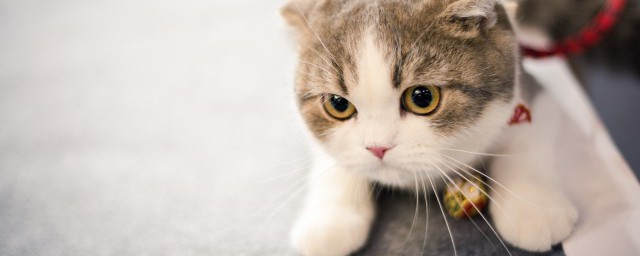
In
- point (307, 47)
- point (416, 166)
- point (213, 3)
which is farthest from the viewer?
point (213, 3)

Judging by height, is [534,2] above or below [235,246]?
below

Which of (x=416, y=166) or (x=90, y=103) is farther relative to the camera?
(x=90, y=103)

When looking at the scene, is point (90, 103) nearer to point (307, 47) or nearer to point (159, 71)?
point (159, 71)

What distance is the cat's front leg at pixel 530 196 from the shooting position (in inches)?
29.4

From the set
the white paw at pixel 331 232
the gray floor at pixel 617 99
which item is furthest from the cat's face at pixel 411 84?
the gray floor at pixel 617 99

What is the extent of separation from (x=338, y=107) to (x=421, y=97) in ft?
0.45

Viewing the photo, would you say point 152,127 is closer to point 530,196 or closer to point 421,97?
point 421,97

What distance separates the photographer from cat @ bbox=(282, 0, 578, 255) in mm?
689

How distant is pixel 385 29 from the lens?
2.34 feet

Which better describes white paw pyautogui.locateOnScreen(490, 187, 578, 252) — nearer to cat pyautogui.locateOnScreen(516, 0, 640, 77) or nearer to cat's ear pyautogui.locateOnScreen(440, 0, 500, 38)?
cat's ear pyautogui.locateOnScreen(440, 0, 500, 38)

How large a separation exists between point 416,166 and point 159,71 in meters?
1.04

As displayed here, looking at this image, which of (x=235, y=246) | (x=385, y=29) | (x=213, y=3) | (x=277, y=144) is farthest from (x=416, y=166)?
(x=213, y=3)

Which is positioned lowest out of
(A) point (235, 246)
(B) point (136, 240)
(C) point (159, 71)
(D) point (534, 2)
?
(D) point (534, 2)

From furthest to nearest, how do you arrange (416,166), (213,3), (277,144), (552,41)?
(213,3), (552,41), (277,144), (416,166)
